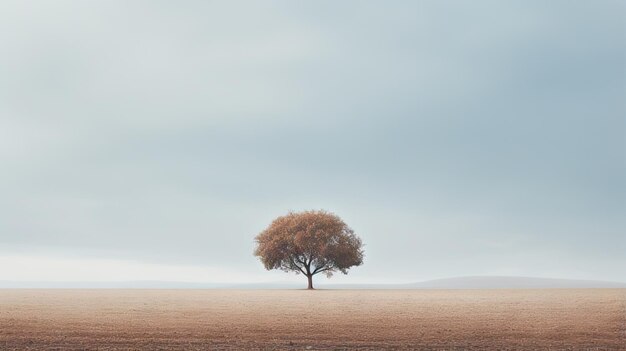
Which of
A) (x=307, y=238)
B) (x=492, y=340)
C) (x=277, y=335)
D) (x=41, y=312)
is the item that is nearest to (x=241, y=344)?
(x=277, y=335)

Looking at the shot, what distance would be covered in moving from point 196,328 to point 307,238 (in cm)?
6502

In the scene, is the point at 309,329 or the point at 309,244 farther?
the point at 309,244

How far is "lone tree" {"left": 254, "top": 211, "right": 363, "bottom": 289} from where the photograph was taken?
99.8m

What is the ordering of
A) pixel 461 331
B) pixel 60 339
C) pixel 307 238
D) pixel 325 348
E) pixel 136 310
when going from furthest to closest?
pixel 307 238
pixel 136 310
pixel 461 331
pixel 60 339
pixel 325 348

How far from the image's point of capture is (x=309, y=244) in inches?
Result: 3903

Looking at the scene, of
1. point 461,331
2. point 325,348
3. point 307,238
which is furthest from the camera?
point 307,238

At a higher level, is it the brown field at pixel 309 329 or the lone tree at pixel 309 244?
the lone tree at pixel 309 244

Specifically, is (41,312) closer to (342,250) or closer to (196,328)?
(196,328)

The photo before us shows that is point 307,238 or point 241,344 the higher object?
point 307,238

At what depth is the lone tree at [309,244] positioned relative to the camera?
99812mm

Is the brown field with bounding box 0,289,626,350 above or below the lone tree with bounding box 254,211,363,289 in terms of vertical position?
below

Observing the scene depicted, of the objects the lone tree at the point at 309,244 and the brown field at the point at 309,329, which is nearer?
the brown field at the point at 309,329

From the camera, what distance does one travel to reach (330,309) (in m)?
48.6

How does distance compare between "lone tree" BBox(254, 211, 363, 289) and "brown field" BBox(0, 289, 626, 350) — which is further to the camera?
"lone tree" BBox(254, 211, 363, 289)
